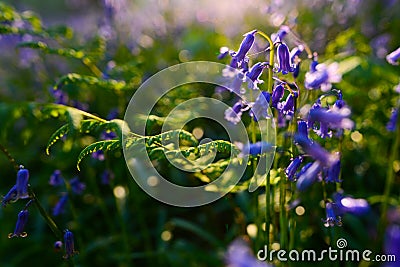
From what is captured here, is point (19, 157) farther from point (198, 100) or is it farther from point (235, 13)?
point (235, 13)

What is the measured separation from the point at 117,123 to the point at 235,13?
16.2 feet

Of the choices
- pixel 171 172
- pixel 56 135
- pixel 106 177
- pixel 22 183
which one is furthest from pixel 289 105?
pixel 171 172

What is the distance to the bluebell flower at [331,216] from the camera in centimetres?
206

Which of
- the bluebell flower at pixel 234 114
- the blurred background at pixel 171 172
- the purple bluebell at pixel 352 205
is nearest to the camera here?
the purple bluebell at pixel 352 205

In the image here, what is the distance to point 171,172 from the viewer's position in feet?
14.1

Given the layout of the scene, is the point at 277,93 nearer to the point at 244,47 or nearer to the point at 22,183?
the point at 244,47

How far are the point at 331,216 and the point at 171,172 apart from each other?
7.81 feet

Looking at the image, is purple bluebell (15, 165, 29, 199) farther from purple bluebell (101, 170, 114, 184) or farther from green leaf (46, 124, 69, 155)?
purple bluebell (101, 170, 114, 184)

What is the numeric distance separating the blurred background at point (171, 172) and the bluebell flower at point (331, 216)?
0.66ft

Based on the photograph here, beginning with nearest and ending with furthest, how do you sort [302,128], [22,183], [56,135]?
[22,183] < [302,128] < [56,135]

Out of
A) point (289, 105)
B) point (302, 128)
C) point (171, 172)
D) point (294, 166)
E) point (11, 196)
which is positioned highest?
point (171, 172)

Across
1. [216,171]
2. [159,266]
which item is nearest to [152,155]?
[216,171]

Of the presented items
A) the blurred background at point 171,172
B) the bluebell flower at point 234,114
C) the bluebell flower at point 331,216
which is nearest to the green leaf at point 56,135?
the blurred background at point 171,172

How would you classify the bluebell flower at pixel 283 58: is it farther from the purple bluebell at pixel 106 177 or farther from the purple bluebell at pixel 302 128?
the purple bluebell at pixel 106 177
